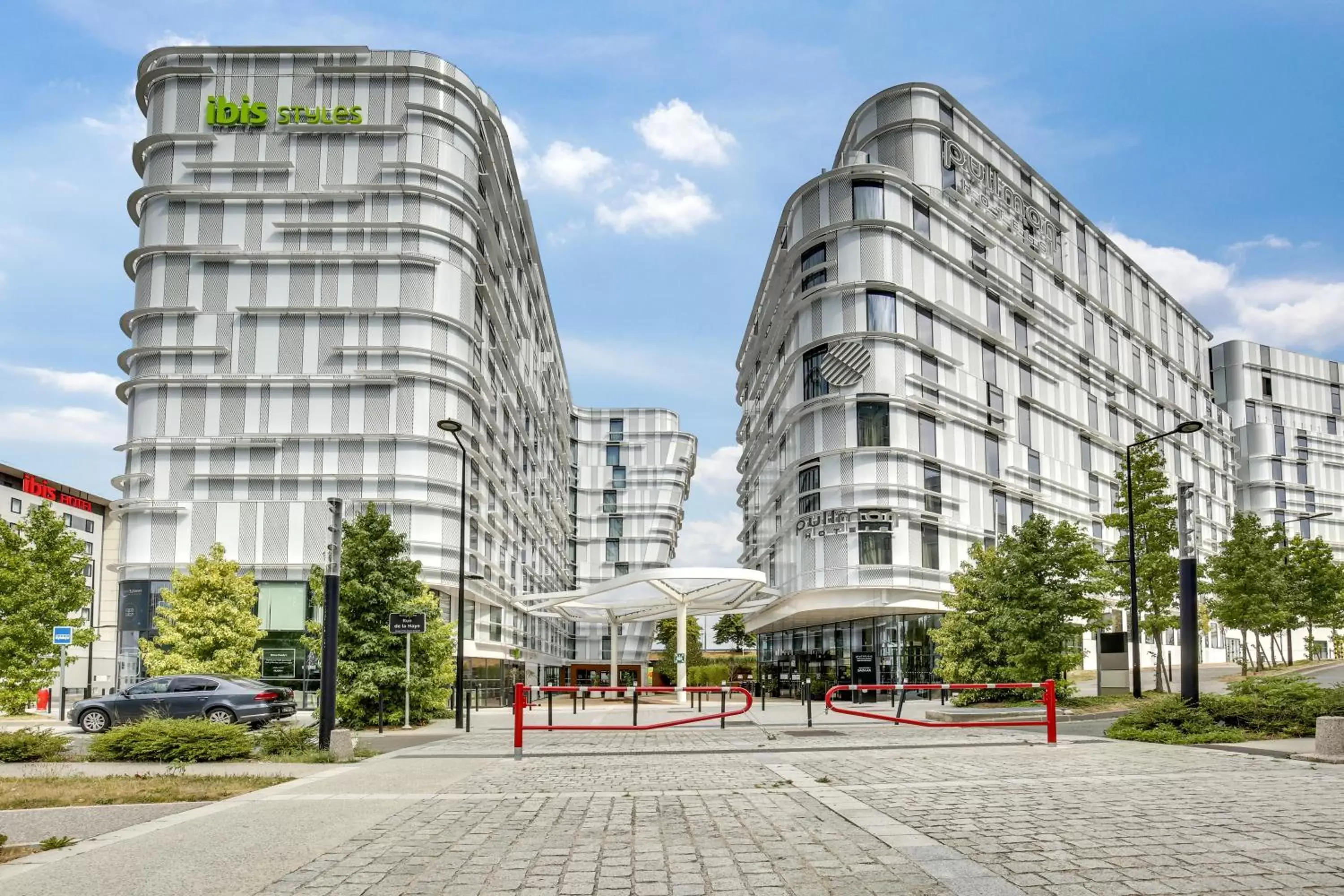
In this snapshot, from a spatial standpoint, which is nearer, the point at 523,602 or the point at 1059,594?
the point at 1059,594

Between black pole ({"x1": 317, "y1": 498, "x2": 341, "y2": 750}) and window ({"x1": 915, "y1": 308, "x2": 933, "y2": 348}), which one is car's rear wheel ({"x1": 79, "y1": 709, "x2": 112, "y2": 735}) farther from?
window ({"x1": 915, "y1": 308, "x2": 933, "y2": 348})

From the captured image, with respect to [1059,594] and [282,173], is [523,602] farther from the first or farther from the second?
[1059,594]

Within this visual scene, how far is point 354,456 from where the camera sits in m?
51.2

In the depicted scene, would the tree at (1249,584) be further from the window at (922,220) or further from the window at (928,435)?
the window at (922,220)

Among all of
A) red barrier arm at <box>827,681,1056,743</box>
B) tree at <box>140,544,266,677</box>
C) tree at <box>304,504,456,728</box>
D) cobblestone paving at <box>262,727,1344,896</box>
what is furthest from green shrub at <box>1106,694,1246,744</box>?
tree at <box>140,544,266,677</box>

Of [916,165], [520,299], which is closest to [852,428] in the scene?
[916,165]

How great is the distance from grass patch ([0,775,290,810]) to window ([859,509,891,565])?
41488mm

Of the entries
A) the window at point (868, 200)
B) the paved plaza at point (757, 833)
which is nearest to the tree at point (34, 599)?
the paved plaza at point (757, 833)

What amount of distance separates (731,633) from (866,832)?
127 m

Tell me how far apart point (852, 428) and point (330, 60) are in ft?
99.0

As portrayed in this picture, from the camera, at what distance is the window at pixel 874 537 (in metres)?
54.0

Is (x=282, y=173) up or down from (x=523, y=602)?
up

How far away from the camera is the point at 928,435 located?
56.6 metres

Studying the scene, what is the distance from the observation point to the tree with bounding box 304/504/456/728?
2839 centimetres
